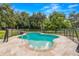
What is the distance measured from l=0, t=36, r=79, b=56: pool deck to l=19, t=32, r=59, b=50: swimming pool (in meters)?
0.09

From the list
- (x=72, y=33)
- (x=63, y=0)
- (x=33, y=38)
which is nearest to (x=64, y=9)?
(x=63, y=0)

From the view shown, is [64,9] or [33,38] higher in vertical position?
[64,9]

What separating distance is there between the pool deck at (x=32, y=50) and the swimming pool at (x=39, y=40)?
0.30 ft

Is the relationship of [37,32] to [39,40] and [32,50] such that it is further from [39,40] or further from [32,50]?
[32,50]

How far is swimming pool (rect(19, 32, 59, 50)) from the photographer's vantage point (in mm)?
4387

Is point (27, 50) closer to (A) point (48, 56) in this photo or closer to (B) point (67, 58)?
(A) point (48, 56)

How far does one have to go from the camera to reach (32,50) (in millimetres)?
4398

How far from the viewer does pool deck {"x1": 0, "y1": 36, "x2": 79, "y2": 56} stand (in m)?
4.35

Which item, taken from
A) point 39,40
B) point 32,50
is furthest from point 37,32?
point 32,50

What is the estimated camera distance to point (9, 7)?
434 cm

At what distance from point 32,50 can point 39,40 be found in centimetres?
25

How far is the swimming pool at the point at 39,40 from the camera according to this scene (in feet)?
14.4

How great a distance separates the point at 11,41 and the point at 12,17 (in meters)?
0.48

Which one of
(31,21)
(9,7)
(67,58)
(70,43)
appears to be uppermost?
(9,7)
